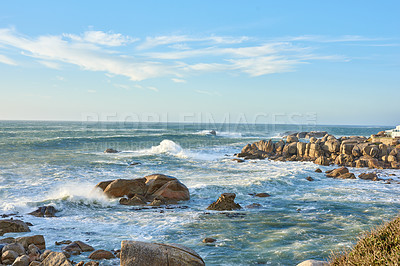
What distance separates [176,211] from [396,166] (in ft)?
95.0

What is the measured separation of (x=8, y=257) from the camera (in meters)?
9.92

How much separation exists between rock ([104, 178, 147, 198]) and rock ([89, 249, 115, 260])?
29.7 feet

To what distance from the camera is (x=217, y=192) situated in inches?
853

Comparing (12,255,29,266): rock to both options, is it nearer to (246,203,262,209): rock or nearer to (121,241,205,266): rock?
(121,241,205,266): rock

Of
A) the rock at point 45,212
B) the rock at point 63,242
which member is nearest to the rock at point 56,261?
the rock at point 63,242

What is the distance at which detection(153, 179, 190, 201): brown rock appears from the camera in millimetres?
19298

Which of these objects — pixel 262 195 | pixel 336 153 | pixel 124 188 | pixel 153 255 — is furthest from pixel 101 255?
pixel 336 153

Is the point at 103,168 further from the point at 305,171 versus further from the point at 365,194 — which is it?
the point at 365,194

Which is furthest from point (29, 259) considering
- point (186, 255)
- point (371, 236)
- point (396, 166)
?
point (396, 166)

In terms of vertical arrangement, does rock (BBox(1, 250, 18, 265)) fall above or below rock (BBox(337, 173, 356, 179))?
above

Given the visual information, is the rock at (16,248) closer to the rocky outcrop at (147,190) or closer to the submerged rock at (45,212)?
the submerged rock at (45,212)

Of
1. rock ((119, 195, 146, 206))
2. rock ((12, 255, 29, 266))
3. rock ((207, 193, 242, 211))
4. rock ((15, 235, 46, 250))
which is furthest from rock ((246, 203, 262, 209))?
rock ((12, 255, 29, 266))

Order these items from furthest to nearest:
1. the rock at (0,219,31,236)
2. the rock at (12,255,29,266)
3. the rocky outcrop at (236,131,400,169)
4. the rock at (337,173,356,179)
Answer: the rocky outcrop at (236,131,400,169), the rock at (337,173,356,179), the rock at (0,219,31,236), the rock at (12,255,29,266)


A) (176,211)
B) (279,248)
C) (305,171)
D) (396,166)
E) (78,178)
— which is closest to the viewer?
(279,248)
